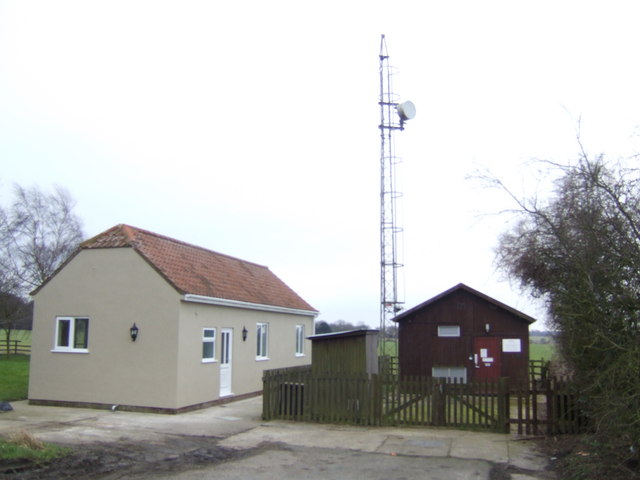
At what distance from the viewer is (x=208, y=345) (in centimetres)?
1839

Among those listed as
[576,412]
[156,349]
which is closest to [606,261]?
[576,412]

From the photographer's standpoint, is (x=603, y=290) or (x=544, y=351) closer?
(x=603, y=290)

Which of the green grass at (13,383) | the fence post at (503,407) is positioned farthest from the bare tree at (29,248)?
the fence post at (503,407)

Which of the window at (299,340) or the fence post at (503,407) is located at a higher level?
the window at (299,340)

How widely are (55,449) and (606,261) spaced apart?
9318 mm

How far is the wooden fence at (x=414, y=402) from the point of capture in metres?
12.7

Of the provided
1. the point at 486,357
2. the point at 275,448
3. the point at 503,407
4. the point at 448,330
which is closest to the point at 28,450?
the point at 275,448

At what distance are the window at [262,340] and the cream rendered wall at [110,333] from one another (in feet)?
18.8

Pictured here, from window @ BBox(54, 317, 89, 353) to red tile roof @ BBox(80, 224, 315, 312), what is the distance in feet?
7.39

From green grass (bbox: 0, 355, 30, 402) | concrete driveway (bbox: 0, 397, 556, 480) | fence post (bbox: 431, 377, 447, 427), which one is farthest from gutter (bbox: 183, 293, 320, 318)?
fence post (bbox: 431, 377, 447, 427)

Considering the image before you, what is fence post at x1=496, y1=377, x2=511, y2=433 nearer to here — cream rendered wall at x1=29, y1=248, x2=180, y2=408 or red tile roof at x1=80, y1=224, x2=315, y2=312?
cream rendered wall at x1=29, y1=248, x2=180, y2=408

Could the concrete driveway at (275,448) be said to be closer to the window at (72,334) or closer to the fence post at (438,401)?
the fence post at (438,401)

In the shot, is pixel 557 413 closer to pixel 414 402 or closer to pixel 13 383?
pixel 414 402

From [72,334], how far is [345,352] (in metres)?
8.16
